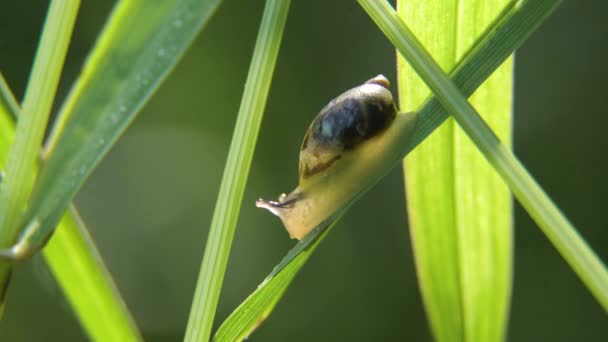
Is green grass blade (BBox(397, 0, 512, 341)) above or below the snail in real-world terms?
below

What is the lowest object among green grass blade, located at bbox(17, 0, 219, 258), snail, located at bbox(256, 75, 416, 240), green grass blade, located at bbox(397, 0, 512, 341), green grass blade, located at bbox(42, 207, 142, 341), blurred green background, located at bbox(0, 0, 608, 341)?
blurred green background, located at bbox(0, 0, 608, 341)

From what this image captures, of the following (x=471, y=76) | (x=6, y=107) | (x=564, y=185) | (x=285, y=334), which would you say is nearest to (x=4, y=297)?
(x=6, y=107)

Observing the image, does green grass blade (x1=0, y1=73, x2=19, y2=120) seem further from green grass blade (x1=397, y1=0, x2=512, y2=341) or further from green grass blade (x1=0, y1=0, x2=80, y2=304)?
green grass blade (x1=397, y1=0, x2=512, y2=341)

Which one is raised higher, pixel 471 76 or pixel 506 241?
pixel 471 76

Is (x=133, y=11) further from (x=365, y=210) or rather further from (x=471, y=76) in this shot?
(x=365, y=210)

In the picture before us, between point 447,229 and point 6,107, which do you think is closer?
point 6,107

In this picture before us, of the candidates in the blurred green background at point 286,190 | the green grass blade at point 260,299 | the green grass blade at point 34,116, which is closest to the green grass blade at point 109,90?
the green grass blade at point 34,116

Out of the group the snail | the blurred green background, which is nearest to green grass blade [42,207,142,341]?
the snail

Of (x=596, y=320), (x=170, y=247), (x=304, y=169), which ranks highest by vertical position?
(x=304, y=169)
